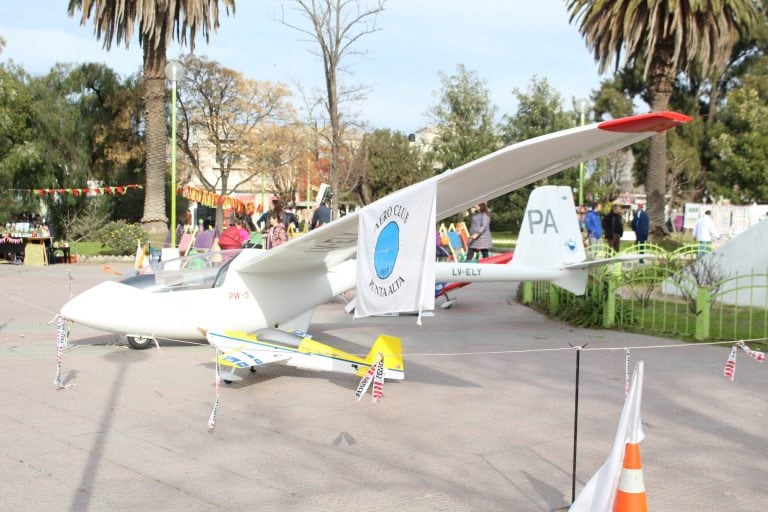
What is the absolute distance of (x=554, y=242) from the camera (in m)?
11.1

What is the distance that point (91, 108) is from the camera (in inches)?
1608

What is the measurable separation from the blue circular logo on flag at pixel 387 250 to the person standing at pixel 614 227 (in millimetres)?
17031

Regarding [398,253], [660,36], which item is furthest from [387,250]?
[660,36]

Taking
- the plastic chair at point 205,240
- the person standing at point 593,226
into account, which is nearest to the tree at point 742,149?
the person standing at point 593,226

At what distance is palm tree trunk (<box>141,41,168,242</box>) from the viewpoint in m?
30.0

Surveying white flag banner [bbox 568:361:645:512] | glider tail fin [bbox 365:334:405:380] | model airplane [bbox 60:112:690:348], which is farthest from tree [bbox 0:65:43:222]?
white flag banner [bbox 568:361:645:512]

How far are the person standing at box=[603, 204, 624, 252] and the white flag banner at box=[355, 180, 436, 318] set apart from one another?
17.0m

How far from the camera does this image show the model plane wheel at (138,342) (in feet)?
32.6

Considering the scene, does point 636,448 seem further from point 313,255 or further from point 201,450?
point 313,255

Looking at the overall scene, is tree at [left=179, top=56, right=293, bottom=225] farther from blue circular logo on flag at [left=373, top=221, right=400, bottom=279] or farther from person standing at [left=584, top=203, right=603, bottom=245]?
blue circular logo on flag at [left=373, top=221, right=400, bottom=279]

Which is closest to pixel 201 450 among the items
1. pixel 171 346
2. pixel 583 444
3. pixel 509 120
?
pixel 583 444

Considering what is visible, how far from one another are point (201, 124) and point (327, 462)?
48.5 meters

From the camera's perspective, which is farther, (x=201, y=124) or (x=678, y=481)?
(x=201, y=124)

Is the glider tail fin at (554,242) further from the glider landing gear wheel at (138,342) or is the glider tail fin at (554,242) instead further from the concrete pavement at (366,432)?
the glider landing gear wheel at (138,342)
